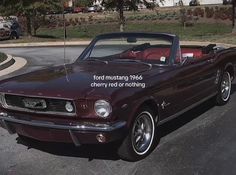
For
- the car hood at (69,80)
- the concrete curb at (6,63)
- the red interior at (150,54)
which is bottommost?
the concrete curb at (6,63)

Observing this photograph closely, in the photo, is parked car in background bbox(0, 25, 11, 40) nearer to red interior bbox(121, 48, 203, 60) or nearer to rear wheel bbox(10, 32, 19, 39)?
rear wheel bbox(10, 32, 19, 39)

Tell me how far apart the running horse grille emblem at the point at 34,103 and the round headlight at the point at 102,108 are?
63 centimetres

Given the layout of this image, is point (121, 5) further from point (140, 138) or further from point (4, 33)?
point (140, 138)

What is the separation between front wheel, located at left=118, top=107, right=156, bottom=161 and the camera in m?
5.48

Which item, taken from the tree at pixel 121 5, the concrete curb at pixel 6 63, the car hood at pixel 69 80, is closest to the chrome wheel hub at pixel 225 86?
the car hood at pixel 69 80

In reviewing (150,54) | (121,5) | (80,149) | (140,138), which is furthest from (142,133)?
(121,5)

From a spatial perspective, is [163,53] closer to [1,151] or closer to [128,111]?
[128,111]

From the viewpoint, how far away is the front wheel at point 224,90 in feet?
27.2

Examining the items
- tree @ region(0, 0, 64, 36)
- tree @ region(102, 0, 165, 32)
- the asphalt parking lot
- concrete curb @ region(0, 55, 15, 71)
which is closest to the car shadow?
the asphalt parking lot

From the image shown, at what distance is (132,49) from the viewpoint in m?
7.04

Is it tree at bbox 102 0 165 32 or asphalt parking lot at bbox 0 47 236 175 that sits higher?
tree at bbox 102 0 165 32

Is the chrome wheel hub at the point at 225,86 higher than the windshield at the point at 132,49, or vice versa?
the windshield at the point at 132,49

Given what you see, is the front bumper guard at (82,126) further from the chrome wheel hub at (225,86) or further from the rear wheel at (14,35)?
the rear wheel at (14,35)

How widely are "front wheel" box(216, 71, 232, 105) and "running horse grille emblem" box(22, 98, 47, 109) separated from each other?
147 inches
